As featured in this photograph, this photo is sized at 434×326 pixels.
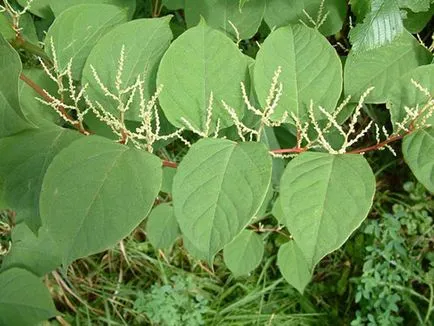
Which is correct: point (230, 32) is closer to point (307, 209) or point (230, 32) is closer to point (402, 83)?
point (402, 83)

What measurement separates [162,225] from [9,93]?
0.74 m

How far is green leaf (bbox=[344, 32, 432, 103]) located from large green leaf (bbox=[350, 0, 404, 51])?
86 millimetres

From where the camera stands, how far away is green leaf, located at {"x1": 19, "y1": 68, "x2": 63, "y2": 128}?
950 millimetres

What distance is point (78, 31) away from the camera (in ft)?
3.04

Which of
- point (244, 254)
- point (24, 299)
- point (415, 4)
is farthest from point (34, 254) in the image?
point (415, 4)

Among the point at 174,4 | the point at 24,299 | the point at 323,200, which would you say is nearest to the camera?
the point at 323,200

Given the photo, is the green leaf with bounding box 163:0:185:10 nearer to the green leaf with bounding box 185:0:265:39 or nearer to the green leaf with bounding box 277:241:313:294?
the green leaf with bounding box 185:0:265:39

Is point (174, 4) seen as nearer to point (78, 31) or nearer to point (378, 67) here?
point (78, 31)

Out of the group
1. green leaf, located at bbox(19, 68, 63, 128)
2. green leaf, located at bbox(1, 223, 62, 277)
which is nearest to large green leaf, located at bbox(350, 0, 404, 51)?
green leaf, located at bbox(19, 68, 63, 128)

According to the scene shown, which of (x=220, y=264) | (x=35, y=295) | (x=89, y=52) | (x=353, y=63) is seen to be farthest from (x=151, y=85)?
(x=220, y=264)

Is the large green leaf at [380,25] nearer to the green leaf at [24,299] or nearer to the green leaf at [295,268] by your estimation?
the green leaf at [295,268]

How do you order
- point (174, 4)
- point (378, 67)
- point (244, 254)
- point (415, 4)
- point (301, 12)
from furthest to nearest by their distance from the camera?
point (244, 254) → point (174, 4) → point (301, 12) → point (378, 67) → point (415, 4)

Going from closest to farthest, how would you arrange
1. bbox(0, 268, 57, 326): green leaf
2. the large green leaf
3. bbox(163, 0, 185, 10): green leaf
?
the large green leaf, bbox(163, 0, 185, 10): green leaf, bbox(0, 268, 57, 326): green leaf

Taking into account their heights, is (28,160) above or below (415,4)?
below
